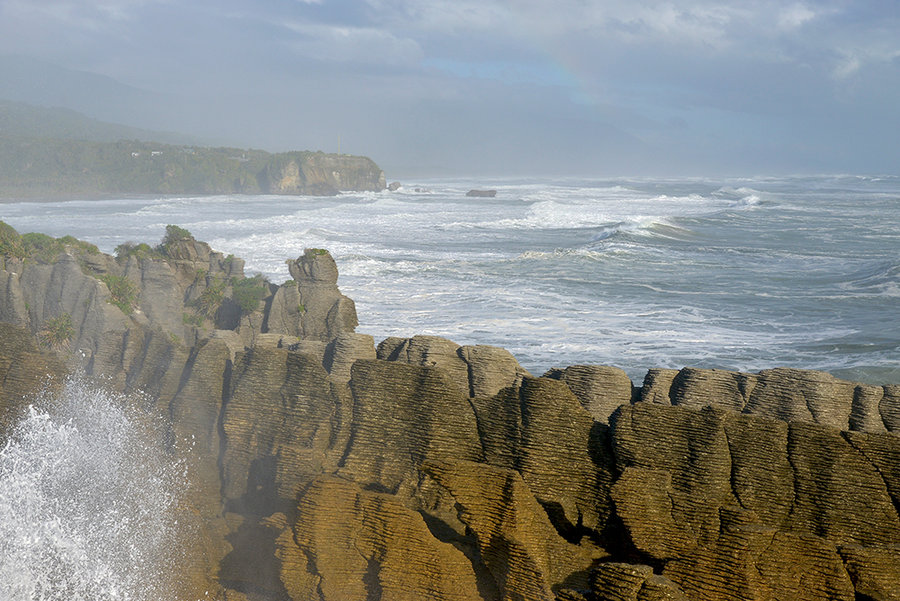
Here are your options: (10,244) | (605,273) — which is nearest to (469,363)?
(10,244)

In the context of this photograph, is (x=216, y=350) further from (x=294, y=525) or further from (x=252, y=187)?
(x=252, y=187)

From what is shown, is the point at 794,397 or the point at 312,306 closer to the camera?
the point at 794,397

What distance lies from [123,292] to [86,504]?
9171 mm

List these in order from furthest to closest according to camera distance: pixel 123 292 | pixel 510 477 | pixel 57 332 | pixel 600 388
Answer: pixel 123 292 < pixel 57 332 < pixel 600 388 < pixel 510 477

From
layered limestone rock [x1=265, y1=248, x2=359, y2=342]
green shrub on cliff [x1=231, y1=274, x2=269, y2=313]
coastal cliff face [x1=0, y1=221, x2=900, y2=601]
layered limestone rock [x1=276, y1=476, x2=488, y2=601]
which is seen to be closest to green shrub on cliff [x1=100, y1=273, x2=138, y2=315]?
green shrub on cliff [x1=231, y1=274, x2=269, y2=313]

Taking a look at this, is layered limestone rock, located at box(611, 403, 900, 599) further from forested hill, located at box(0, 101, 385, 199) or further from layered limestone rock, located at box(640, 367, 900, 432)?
forested hill, located at box(0, 101, 385, 199)

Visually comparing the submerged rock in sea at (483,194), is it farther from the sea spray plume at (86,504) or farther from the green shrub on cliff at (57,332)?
the sea spray plume at (86,504)

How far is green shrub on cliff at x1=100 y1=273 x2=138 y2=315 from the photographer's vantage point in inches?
600

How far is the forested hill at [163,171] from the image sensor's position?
107 metres

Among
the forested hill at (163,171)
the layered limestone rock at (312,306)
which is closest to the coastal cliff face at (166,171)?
the forested hill at (163,171)

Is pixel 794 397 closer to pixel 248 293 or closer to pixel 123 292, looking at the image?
pixel 248 293

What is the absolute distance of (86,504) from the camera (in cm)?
768

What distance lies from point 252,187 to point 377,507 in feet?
371

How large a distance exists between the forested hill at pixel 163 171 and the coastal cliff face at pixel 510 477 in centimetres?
10421
